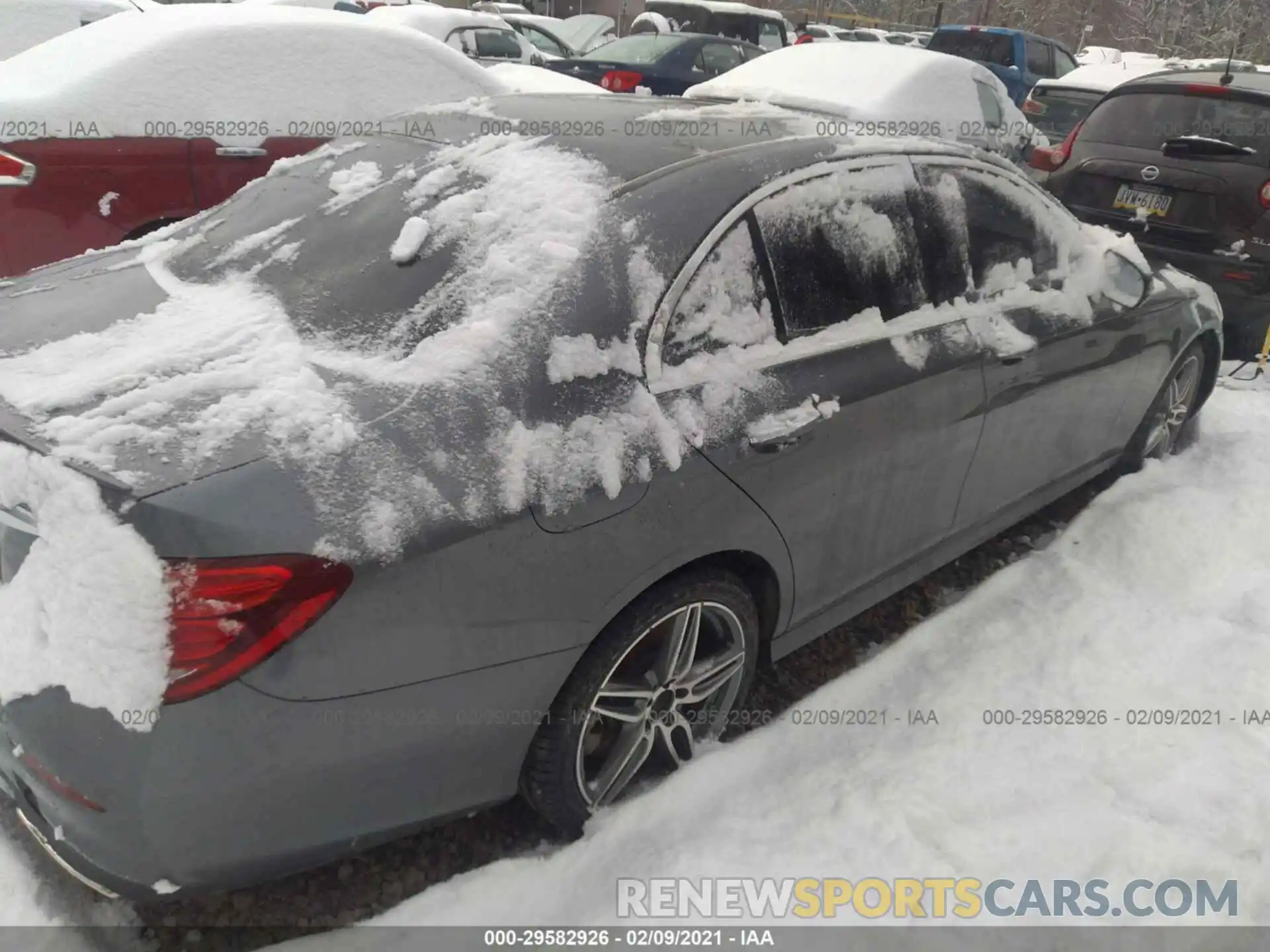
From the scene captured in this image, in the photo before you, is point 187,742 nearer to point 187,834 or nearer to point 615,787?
point 187,834

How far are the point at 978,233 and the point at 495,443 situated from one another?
2.04 m

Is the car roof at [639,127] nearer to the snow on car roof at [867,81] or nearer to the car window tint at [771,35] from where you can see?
the snow on car roof at [867,81]

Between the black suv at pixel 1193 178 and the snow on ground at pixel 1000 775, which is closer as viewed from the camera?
the snow on ground at pixel 1000 775

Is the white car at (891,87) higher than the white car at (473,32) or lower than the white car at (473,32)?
lower

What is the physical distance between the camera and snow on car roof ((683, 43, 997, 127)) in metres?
7.02

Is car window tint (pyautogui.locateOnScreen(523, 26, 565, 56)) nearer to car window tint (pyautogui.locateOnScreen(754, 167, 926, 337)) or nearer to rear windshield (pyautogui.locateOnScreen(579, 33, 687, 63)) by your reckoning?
rear windshield (pyautogui.locateOnScreen(579, 33, 687, 63))

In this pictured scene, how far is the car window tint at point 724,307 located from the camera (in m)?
2.14

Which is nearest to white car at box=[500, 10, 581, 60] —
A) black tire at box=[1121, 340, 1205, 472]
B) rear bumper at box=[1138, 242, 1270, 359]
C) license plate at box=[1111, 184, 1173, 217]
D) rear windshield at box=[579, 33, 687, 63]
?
rear windshield at box=[579, 33, 687, 63]

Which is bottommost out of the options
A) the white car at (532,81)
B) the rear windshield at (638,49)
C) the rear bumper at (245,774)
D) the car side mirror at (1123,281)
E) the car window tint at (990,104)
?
the rear bumper at (245,774)

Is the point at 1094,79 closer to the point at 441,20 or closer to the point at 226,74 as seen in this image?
the point at 441,20

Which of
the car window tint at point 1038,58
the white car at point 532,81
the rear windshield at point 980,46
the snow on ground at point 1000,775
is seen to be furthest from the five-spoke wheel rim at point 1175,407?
the car window tint at point 1038,58

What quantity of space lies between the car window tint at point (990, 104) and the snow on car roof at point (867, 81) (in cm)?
11

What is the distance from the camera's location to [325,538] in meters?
1.58

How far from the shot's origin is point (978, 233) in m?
3.02
